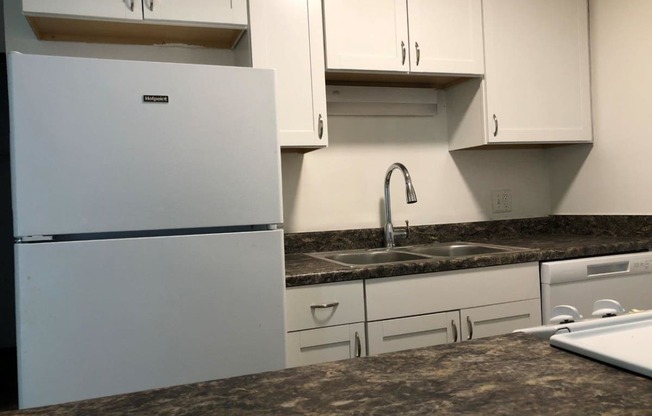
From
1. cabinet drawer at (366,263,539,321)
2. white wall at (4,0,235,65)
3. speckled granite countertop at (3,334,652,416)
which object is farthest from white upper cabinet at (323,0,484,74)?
speckled granite countertop at (3,334,652,416)

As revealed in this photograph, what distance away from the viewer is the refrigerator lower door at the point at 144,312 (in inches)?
47.7

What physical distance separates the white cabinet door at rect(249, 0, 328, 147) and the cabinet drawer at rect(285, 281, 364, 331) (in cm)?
59

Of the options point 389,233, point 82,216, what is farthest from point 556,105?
point 82,216

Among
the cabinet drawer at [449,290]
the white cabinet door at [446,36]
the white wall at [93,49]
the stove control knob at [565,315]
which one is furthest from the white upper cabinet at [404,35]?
the stove control knob at [565,315]

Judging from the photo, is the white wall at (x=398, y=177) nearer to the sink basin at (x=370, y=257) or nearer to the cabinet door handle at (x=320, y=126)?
the sink basin at (x=370, y=257)

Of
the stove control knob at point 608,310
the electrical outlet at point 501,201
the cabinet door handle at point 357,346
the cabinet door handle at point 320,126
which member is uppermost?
the cabinet door handle at point 320,126

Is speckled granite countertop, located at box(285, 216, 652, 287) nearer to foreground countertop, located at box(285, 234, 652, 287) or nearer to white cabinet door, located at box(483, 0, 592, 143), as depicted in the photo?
foreground countertop, located at box(285, 234, 652, 287)

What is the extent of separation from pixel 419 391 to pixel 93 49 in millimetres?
1842

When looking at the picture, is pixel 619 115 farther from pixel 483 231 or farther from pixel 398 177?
pixel 398 177

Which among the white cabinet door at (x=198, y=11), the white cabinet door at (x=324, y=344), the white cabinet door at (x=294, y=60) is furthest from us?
the white cabinet door at (x=294, y=60)

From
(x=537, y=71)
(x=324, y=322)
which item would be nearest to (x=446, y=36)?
(x=537, y=71)

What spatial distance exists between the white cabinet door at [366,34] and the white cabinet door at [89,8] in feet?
2.35

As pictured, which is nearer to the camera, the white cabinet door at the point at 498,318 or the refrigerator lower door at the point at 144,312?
the refrigerator lower door at the point at 144,312

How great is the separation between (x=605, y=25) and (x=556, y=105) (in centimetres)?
45
